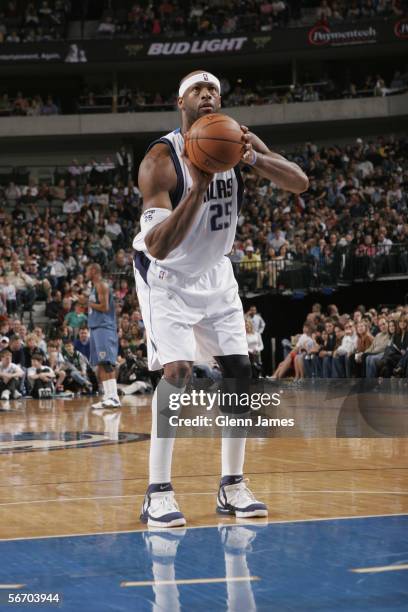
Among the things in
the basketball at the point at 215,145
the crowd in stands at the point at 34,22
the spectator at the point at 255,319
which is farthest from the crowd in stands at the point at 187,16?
the basketball at the point at 215,145

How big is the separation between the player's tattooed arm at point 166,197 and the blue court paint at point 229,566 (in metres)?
1.34

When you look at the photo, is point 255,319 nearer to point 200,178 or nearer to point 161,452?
point 161,452

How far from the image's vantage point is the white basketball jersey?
4.60 metres

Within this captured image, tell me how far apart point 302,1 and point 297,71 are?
8.18 ft

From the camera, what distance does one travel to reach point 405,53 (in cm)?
3170

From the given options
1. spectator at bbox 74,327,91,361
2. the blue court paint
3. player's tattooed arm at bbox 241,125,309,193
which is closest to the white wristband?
player's tattooed arm at bbox 241,125,309,193

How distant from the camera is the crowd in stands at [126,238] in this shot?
16438 mm

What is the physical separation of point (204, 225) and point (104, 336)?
7.75 m

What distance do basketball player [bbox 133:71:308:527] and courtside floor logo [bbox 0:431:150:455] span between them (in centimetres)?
328

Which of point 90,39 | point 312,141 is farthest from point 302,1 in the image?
point 90,39

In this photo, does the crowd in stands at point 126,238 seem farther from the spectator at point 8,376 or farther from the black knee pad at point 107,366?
the black knee pad at point 107,366

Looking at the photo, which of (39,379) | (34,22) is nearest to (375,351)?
(39,379)

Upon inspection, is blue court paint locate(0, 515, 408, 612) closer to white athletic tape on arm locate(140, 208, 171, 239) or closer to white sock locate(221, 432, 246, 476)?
white sock locate(221, 432, 246, 476)

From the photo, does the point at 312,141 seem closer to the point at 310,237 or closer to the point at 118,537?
the point at 310,237
